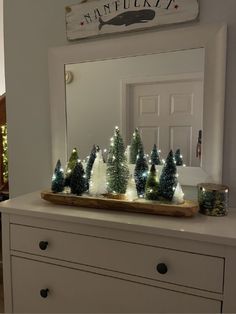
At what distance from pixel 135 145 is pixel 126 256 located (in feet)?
1.78

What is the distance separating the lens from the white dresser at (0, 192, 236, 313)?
880 millimetres

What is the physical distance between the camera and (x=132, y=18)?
129 centimetres

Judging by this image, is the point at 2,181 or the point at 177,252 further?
the point at 2,181

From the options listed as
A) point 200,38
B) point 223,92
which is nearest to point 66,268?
point 223,92

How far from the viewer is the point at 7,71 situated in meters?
1.65

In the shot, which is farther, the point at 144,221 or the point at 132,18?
the point at 132,18

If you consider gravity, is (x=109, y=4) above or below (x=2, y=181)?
above

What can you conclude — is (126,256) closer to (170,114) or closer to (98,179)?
(98,179)

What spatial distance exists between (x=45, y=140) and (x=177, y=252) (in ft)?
3.32

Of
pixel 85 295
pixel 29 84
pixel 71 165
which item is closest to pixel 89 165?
pixel 71 165

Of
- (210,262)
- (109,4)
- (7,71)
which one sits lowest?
(210,262)

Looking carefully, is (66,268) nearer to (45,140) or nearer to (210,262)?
(210,262)

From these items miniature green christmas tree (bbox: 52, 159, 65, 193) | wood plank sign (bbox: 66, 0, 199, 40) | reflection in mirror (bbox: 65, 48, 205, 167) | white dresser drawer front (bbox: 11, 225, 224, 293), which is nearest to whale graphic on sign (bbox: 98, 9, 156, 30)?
wood plank sign (bbox: 66, 0, 199, 40)

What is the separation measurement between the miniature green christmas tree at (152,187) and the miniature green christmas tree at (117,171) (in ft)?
0.39
